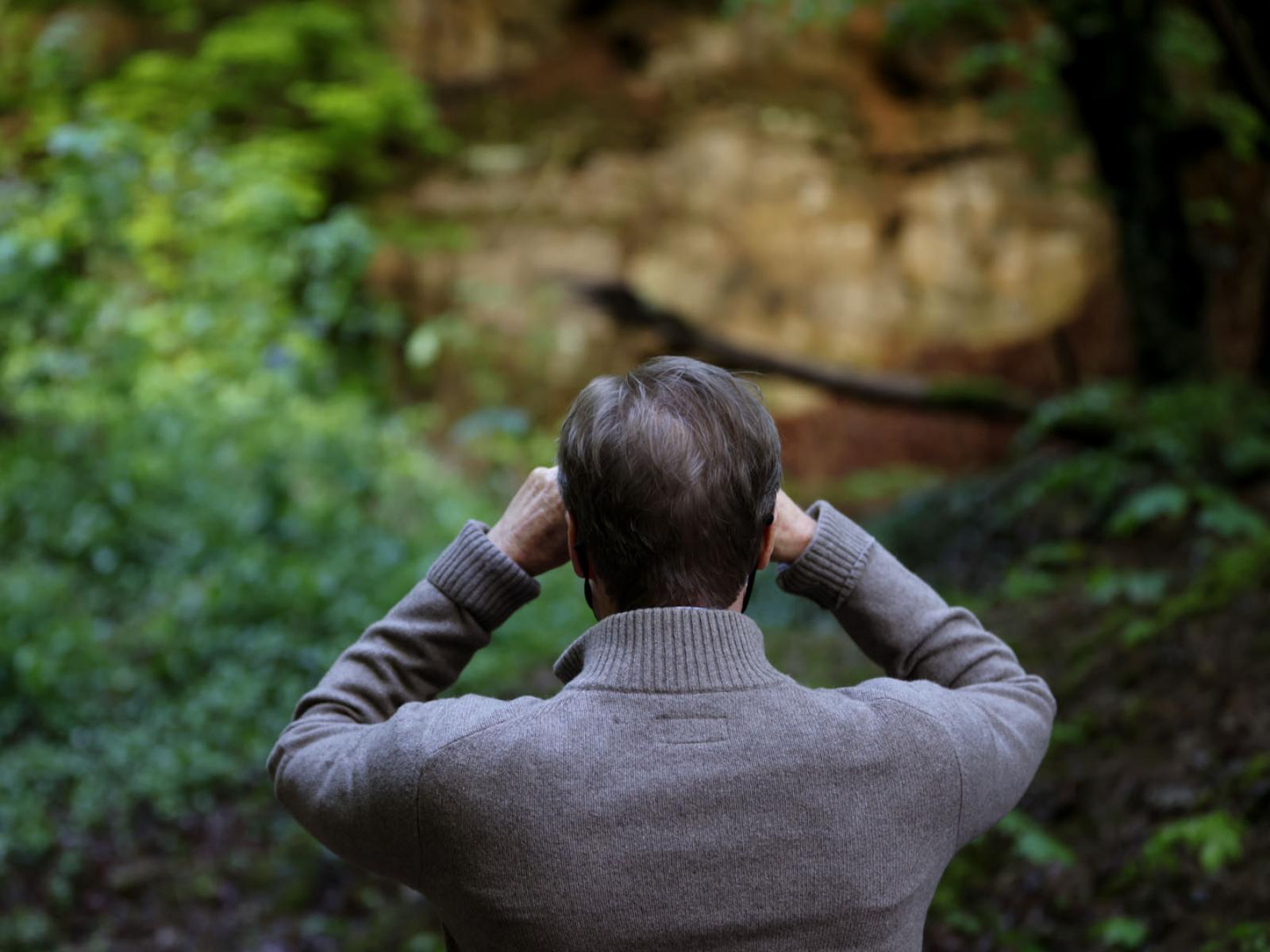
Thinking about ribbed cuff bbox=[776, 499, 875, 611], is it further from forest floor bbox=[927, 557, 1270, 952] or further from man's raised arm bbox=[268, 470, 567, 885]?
forest floor bbox=[927, 557, 1270, 952]

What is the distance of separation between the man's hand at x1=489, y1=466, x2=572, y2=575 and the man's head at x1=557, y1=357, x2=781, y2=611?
0.14 meters

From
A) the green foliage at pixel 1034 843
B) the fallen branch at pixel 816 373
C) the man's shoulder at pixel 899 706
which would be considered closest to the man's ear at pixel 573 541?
the man's shoulder at pixel 899 706

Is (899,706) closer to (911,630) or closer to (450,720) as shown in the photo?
(911,630)

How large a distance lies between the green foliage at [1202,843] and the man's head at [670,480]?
7.91ft

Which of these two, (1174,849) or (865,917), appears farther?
(1174,849)

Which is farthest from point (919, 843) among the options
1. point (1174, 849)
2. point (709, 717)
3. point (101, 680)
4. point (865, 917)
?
point (101, 680)

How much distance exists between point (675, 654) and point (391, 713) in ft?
1.52

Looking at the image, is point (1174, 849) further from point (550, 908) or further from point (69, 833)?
point (69, 833)

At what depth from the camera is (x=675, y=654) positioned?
4.58ft

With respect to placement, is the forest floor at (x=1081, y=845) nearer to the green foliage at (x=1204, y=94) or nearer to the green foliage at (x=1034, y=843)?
the green foliage at (x=1034, y=843)

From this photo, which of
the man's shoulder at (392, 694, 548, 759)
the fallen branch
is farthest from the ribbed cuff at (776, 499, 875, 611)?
the fallen branch

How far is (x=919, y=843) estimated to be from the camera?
4.57 feet

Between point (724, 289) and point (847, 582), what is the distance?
11.1 metres

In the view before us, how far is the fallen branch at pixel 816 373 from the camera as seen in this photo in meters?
7.89
